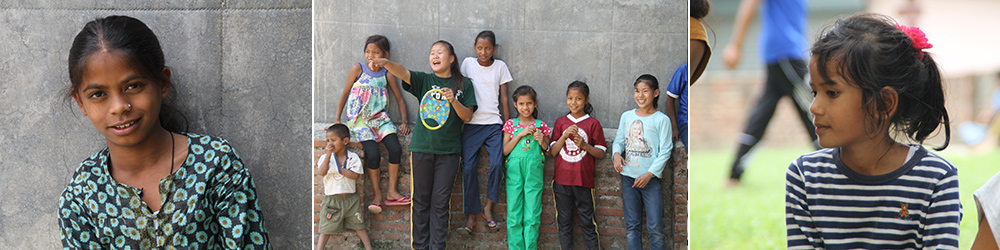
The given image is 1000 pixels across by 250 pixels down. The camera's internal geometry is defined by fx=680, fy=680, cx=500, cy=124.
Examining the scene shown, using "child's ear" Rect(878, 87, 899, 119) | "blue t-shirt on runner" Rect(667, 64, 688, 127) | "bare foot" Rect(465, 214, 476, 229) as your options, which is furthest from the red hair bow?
"bare foot" Rect(465, 214, 476, 229)

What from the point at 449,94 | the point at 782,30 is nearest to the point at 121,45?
the point at 449,94

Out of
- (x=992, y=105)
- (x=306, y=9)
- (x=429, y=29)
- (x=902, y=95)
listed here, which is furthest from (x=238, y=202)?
(x=992, y=105)

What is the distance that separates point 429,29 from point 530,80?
385 mm

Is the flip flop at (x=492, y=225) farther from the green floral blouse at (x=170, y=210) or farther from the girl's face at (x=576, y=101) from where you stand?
the green floral blouse at (x=170, y=210)

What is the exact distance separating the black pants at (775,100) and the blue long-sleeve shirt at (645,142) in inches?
17.1

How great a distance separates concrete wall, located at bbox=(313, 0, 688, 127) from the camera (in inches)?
88.1

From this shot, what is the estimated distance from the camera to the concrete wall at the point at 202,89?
2.72 m

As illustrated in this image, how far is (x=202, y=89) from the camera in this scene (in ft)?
9.03

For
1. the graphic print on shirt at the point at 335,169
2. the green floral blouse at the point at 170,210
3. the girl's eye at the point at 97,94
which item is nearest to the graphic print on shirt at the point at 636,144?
the graphic print on shirt at the point at 335,169

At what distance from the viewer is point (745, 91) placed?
247cm

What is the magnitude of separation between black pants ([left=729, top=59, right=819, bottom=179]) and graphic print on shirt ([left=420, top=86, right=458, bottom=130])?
1111 mm

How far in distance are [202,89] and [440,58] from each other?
43.5 inches

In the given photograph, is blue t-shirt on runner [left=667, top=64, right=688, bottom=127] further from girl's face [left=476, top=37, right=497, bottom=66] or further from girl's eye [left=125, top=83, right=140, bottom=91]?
girl's eye [left=125, top=83, right=140, bottom=91]

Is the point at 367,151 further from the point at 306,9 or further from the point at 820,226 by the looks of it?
the point at 820,226
